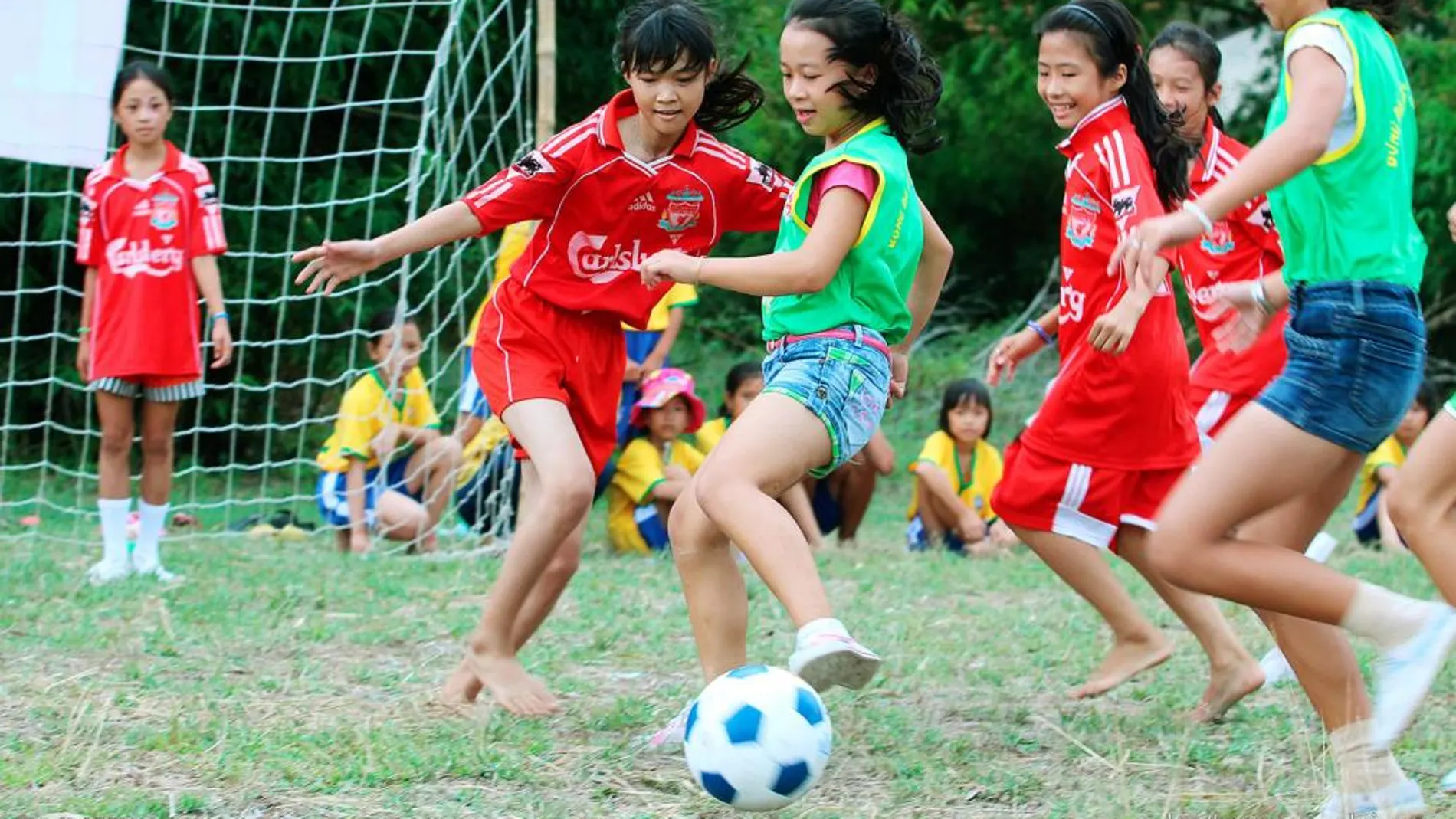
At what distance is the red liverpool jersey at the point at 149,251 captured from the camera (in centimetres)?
640

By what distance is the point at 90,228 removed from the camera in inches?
256

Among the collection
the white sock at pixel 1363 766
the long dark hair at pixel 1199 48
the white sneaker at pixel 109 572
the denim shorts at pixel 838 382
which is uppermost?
the long dark hair at pixel 1199 48

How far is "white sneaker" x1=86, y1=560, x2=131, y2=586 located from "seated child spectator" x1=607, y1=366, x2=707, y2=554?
216 centimetres

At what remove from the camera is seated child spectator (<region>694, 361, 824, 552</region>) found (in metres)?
7.91

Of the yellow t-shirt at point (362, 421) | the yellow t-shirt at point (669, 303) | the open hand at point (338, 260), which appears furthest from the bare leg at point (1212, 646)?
the yellow t-shirt at point (362, 421)

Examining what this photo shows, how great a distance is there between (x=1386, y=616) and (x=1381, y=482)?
221 inches

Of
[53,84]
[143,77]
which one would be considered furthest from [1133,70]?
[53,84]

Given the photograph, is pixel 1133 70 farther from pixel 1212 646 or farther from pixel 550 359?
pixel 550 359

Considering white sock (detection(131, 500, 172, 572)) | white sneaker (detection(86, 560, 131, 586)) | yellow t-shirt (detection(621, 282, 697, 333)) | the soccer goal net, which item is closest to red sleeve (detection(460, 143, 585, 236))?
white sneaker (detection(86, 560, 131, 586))

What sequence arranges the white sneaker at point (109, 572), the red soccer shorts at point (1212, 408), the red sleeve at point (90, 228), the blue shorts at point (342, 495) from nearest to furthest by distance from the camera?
the red soccer shorts at point (1212, 408)
the white sneaker at point (109, 572)
the red sleeve at point (90, 228)
the blue shorts at point (342, 495)

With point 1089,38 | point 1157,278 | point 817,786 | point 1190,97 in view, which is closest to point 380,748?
point 817,786

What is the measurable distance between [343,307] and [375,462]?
10.4 feet

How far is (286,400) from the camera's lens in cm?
1125

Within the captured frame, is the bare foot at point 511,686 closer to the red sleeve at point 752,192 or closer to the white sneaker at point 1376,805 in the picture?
the red sleeve at point 752,192
